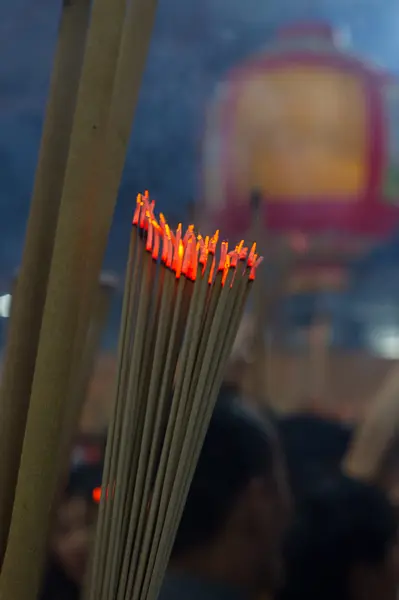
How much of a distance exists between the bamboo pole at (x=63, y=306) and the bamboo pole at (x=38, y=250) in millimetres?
61

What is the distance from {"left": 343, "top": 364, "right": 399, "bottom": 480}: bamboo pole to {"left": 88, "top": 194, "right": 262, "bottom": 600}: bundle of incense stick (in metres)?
0.48

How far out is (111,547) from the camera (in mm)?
597

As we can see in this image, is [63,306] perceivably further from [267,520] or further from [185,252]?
[267,520]

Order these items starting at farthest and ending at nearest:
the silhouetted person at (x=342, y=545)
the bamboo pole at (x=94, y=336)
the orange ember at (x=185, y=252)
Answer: the silhouetted person at (x=342, y=545)
the bamboo pole at (x=94, y=336)
the orange ember at (x=185, y=252)

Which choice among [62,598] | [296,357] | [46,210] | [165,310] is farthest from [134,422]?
[62,598]

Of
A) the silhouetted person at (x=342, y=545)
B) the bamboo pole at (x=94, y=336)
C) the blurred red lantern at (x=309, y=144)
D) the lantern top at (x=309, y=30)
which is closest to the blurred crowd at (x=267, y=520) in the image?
the silhouetted person at (x=342, y=545)

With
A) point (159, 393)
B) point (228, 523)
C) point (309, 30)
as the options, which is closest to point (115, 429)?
point (159, 393)

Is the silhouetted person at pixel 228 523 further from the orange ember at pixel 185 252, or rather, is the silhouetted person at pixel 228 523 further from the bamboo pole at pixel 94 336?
the orange ember at pixel 185 252

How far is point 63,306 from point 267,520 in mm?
576

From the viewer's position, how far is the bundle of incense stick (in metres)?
0.59

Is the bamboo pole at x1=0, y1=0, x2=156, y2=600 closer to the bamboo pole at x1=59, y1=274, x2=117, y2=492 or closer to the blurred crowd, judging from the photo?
the bamboo pole at x1=59, y1=274, x2=117, y2=492

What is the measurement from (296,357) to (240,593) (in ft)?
1.26

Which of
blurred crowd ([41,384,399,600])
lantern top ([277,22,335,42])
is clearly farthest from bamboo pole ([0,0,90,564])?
lantern top ([277,22,335,42])

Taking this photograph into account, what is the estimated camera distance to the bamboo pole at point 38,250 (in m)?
0.68
